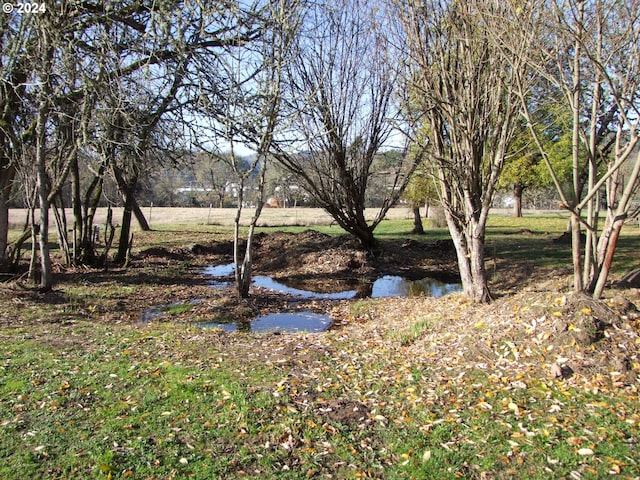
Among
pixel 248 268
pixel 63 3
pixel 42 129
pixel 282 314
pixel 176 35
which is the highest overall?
pixel 63 3

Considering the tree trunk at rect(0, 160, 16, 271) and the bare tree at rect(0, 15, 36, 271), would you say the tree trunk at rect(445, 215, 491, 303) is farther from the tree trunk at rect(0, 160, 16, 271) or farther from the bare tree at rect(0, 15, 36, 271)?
the tree trunk at rect(0, 160, 16, 271)

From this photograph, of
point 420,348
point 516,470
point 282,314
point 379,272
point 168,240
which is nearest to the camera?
point 516,470

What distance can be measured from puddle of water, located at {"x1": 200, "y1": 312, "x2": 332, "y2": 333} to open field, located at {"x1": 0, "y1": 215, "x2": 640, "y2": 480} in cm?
59

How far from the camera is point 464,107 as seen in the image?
7758 mm

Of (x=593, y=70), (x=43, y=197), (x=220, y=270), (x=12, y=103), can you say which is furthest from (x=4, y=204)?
(x=593, y=70)

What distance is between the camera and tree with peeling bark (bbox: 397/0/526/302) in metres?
7.48

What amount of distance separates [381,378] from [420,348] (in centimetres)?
113

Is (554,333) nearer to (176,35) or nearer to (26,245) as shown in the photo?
(176,35)

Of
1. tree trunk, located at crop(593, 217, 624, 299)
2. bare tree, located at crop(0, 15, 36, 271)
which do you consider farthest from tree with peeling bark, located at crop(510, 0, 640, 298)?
bare tree, located at crop(0, 15, 36, 271)

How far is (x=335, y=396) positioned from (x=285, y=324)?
3.85 meters

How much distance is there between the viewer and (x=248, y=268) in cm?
969

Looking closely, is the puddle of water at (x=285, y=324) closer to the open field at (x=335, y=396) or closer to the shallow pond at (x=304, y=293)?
the shallow pond at (x=304, y=293)

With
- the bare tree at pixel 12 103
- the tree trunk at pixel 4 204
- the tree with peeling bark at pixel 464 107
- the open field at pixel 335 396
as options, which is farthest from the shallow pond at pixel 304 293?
the bare tree at pixel 12 103

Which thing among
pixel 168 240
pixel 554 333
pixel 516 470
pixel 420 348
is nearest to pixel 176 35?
pixel 420 348
